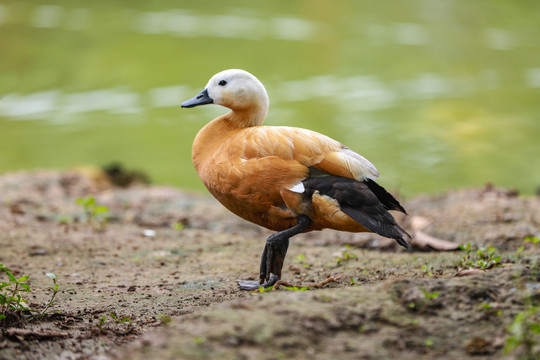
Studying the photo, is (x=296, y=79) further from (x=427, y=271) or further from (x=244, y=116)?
(x=427, y=271)

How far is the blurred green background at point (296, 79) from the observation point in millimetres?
8023

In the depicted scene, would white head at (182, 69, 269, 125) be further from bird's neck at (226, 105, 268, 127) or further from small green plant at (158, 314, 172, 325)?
small green plant at (158, 314, 172, 325)

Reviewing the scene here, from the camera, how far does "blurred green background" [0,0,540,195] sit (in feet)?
26.3

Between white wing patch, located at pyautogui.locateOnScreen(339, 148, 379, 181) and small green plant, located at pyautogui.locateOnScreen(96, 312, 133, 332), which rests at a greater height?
white wing patch, located at pyautogui.locateOnScreen(339, 148, 379, 181)

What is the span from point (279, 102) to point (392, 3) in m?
5.86

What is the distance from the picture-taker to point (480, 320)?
238 cm

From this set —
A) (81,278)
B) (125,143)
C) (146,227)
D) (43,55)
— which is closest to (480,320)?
(81,278)

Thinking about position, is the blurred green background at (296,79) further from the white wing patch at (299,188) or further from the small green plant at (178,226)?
the white wing patch at (299,188)

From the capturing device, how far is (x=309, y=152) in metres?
3.39

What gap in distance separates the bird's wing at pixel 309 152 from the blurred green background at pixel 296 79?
3391mm

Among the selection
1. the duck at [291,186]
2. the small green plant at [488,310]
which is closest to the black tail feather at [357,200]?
the duck at [291,186]

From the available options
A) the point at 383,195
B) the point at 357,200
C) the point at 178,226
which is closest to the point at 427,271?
the point at 383,195

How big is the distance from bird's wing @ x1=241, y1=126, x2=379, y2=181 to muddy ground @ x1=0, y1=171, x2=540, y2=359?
564 mm

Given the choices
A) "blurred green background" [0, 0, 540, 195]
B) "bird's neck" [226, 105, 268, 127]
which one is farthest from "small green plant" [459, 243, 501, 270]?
"blurred green background" [0, 0, 540, 195]
